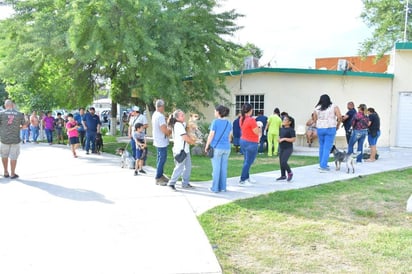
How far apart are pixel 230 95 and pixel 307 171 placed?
7.91m

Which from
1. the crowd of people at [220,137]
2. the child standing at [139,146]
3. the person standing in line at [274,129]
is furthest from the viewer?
the person standing in line at [274,129]

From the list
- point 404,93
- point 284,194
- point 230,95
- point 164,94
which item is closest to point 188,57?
point 164,94

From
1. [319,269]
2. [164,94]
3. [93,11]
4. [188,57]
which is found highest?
[93,11]

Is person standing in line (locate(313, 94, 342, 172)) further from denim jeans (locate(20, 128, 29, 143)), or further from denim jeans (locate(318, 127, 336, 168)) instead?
denim jeans (locate(20, 128, 29, 143))

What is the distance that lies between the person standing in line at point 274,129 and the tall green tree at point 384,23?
18551 mm

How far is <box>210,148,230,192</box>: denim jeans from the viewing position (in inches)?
280

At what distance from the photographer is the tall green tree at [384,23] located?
1084 inches

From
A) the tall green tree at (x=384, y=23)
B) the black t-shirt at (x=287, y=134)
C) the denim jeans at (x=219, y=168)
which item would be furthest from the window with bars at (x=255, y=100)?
the tall green tree at (x=384, y=23)

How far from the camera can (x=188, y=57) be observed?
1329 centimetres

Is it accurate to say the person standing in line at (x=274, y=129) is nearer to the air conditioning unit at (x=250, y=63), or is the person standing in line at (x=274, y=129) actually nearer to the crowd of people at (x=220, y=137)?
the crowd of people at (x=220, y=137)

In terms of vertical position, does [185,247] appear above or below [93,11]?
below

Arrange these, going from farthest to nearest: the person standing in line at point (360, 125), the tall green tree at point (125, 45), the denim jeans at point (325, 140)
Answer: the tall green tree at point (125, 45), the person standing in line at point (360, 125), the denim jeans at point (325, 140)

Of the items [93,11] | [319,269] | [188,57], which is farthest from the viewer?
[188,57]

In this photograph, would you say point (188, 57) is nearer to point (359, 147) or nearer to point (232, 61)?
point (232, 61)
